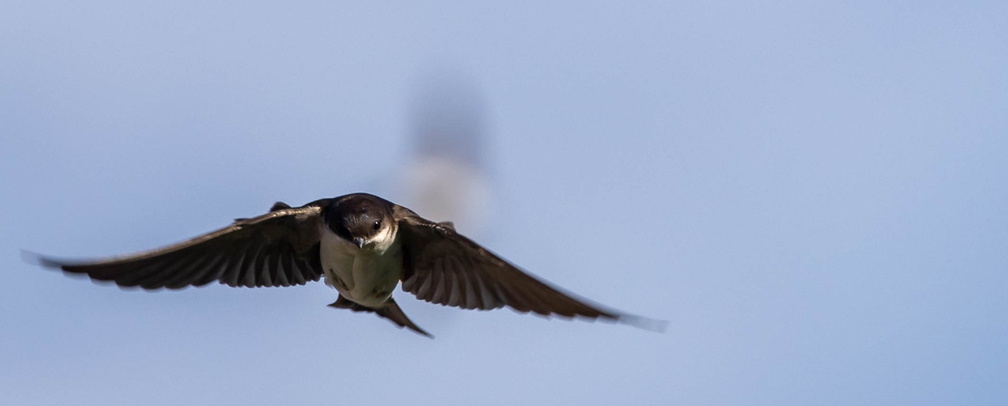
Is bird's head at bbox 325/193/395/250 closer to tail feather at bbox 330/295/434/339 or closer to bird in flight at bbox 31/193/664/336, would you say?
bird in flight at bbox 31/193/664/336

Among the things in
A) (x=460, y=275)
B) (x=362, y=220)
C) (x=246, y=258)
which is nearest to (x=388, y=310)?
(x=460, y=275)

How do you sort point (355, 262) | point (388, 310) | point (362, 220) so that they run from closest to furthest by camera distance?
1. point (362, 220)
2. point (355, 262)
3. point (388, 310)

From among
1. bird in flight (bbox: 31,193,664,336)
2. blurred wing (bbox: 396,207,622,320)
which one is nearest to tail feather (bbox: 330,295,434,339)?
bird in flight (bbox: 31,193,664,336)

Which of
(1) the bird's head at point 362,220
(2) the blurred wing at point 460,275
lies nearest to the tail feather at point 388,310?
(2) the blurred wing at point 460,275

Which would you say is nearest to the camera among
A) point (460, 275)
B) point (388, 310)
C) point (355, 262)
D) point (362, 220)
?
point (362, 220)

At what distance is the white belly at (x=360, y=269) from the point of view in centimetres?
1045

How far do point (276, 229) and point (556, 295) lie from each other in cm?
228

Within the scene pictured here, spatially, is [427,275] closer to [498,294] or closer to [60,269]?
[498,294]

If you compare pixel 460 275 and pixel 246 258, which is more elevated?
pixel 460 275

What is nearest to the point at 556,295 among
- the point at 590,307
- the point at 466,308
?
the point at 590,307

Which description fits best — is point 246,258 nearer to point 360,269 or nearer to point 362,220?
point 360,269

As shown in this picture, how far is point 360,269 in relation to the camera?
10531 mm

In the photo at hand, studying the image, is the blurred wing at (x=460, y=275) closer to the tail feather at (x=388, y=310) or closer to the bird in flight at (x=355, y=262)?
the bird in flight at (x=355, y=262)

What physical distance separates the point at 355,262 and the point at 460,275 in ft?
2.73
